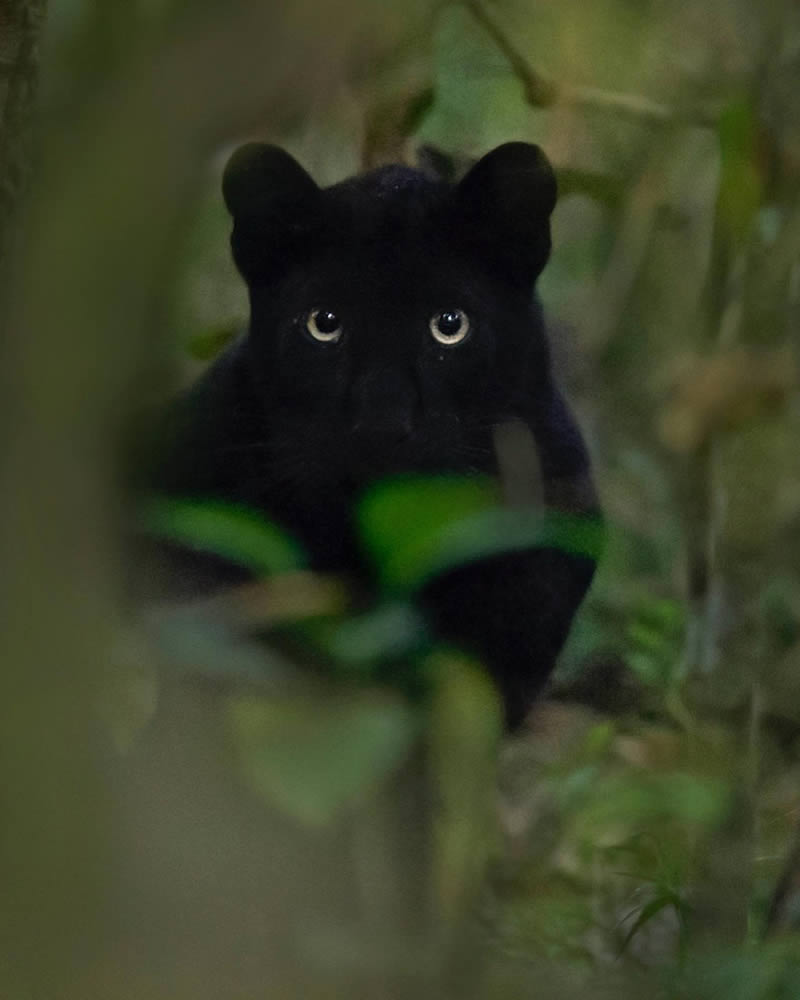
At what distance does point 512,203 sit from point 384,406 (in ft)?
1.52

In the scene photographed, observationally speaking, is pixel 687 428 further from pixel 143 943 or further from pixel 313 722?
pixel 143 943

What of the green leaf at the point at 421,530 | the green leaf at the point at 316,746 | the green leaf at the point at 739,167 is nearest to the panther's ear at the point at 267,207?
the green leaf at the point at 739,167

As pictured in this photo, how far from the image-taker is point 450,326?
2.55 m

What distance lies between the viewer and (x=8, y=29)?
236 cm

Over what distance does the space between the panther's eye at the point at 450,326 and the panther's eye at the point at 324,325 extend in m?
0.17

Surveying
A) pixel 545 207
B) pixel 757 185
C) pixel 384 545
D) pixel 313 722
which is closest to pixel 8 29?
pixel 545 207

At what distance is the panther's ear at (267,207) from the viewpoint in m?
2.46

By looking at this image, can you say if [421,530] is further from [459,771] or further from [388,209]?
[388,209]

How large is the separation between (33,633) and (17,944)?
0.21m

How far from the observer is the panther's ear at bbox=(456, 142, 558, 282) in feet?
8.21

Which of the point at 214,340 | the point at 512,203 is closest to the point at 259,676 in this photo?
the point at 512,203

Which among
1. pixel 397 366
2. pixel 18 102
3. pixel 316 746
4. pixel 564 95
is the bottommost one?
pixel 397 366

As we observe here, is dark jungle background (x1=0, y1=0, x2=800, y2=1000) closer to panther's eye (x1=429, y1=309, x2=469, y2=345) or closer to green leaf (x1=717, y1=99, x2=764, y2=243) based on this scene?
green leaf (x1=717, y1=99, x2=764, y2=243)

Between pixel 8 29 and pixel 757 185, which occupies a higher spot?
pixel 8 29
